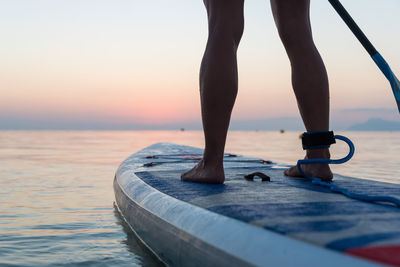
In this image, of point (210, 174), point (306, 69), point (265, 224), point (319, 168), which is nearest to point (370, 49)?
point (306, 69)

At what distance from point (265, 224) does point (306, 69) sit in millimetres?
1284

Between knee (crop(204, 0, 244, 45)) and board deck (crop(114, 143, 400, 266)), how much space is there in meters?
0.78

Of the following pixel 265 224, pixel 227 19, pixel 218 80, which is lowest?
pixel 265 224

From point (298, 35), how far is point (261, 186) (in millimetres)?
879

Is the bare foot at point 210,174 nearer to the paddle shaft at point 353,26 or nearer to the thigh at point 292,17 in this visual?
the thigh at point 292,17

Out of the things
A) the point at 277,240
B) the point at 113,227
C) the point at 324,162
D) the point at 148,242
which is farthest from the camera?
the point at 113,227

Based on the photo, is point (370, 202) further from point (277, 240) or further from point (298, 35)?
point (298, 35)

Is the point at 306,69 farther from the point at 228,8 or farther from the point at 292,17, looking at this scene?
the point at 228,8

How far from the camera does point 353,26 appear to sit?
7.41 feet

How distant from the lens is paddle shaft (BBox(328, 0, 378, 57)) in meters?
2.20

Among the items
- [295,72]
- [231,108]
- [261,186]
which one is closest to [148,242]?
[261,186]

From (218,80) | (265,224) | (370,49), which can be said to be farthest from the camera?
(370,49)

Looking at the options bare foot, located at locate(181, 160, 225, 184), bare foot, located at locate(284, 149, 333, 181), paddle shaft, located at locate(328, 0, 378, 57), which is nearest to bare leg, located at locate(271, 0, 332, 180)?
bare foot, located at locate(284, 149, 333, 181)

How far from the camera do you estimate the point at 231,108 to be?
2.06 m
